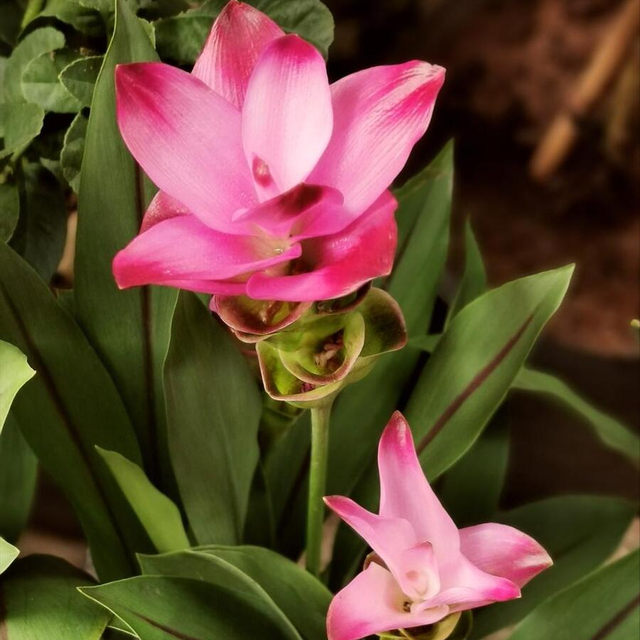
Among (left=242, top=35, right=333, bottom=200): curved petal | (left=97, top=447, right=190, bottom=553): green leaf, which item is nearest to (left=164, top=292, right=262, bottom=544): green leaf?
(left=97, top=447, right=190, bottom=553): green leaf

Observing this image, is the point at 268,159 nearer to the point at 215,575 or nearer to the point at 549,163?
the point at 215,575

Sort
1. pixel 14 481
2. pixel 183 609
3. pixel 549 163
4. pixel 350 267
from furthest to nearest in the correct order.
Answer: pixel 549 163
pixel 14 481
pixel 183 609
pixel 350 267

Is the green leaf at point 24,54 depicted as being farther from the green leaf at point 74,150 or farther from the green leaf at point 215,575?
the green leaf at point 215,575

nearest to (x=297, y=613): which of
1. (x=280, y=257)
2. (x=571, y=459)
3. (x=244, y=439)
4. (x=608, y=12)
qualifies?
(x=244, y=439)

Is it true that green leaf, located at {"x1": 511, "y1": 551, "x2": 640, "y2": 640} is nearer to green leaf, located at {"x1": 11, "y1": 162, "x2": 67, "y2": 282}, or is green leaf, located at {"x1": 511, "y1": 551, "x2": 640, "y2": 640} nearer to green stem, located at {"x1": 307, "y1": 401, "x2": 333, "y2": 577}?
green stem, located at {"x1": 307, "y1": 401, "x2": 333, "y2": 577}

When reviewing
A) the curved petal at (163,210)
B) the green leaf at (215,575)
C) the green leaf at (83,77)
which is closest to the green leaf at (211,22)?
the green leaf at (83,77)

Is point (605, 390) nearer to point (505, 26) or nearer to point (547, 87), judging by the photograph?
point (547, 87)

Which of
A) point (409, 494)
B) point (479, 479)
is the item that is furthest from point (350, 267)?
point (479, 479)
